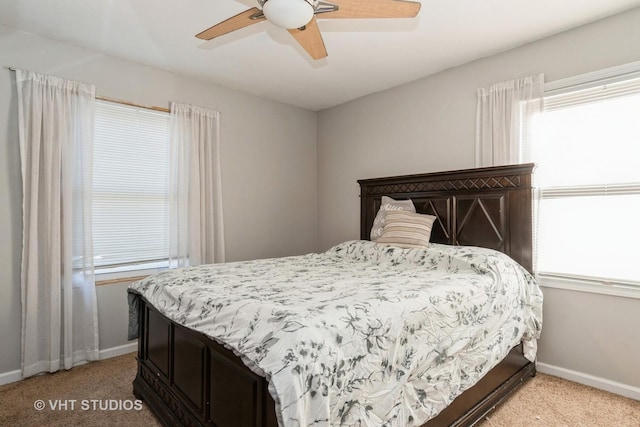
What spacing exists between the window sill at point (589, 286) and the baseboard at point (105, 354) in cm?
344

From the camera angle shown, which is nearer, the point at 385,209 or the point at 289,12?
the point at 289,12

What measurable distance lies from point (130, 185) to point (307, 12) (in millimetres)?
2306

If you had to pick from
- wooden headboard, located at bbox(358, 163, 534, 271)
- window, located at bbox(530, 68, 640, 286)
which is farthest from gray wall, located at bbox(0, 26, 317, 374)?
window, located at bbox(530, 68, 640, 286)

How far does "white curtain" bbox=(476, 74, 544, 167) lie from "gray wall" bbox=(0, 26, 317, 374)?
2.15 metres

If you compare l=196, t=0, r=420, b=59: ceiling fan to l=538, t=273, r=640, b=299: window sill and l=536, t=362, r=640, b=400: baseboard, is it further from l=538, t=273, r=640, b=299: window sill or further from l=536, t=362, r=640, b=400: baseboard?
l=536, t=362, r=640, b=400: baseboard

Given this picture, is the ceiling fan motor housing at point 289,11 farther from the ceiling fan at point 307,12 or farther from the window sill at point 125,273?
the window sill at point 125,273

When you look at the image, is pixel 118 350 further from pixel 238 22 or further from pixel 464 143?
pixel 464 143

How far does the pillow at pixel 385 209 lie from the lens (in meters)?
3.22

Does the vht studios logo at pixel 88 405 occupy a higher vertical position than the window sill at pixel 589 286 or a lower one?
lower

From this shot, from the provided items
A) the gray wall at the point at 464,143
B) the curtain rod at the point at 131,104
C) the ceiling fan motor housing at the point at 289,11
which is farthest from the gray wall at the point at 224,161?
the ceiling fan motor housing at the point at 289,11

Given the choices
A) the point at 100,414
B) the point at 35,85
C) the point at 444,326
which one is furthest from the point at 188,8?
the point at 100,414

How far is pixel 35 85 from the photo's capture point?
2547 millimetres

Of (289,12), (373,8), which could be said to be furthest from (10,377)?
(373,8)

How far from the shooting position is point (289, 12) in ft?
5.02
